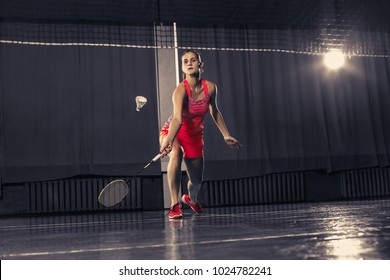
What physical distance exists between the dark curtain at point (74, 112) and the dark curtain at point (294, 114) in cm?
90

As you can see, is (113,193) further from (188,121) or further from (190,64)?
(190,64)

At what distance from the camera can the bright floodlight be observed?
756 centimetres

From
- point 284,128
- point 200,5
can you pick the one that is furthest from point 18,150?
point 284,128

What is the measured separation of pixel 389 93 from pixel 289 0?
2046 millimetres

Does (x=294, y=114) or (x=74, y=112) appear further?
(x=294, y=114)

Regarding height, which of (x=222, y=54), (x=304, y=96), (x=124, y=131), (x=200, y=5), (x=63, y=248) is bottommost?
(x=63, y=248)

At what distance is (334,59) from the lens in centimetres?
759

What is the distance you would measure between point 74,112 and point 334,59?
3634 millimetres

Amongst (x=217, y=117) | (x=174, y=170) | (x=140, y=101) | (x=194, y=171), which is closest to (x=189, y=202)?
(x=194, y=171)

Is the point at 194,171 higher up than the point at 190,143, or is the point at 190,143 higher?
the point at 190,143

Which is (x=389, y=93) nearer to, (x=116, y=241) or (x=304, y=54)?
(x=304, y=54)

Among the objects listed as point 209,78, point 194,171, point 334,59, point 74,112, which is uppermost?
point 334,59

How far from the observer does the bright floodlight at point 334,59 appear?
24.8 ft

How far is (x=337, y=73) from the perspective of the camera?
299 inches
